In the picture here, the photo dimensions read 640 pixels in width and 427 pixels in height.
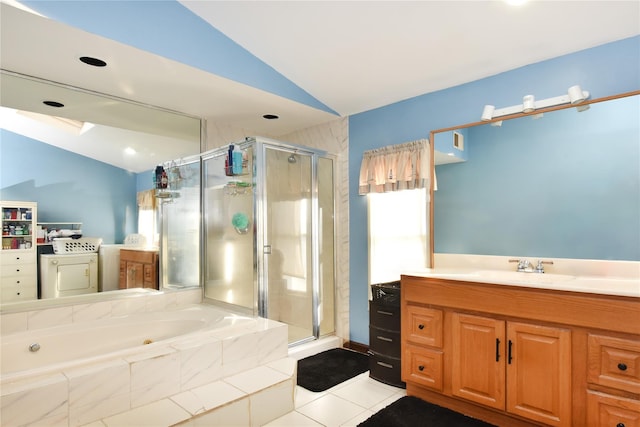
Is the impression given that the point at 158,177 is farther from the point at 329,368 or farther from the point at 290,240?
the point at 329,368

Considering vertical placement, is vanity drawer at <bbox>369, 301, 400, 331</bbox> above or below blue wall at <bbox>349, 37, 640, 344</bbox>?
below

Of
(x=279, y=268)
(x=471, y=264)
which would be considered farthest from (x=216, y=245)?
(x=471, y=264)

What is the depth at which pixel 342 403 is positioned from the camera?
248cm

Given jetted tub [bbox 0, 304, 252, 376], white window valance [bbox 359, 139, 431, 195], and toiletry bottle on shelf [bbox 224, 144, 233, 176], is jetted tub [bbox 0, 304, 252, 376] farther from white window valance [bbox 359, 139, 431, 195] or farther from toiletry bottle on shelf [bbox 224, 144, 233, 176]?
white window valance [bbox 359, 139, 431, 195]

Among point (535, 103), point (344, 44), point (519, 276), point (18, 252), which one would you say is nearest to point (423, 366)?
point (519, 276)

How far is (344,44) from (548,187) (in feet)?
5.67

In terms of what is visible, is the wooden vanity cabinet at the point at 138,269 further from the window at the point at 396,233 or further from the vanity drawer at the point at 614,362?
the vanity drawer at the point at 614,362

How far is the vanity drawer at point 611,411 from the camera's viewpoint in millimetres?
1721

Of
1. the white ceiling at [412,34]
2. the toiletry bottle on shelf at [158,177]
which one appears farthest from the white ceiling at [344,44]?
the toiletry bottle on shelf at [158,177]

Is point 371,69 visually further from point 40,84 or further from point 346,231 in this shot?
point 40,84

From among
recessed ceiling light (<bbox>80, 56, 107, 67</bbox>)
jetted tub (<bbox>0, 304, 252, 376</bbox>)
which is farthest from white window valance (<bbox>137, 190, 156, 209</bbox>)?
recessed ceiling light (<bbox>80, 56, 107, 67</bbox>)

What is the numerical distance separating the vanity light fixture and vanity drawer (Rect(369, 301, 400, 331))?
1604mm

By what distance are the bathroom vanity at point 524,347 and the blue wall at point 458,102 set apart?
1023 mm

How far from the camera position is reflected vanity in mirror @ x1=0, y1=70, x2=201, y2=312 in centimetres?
251
